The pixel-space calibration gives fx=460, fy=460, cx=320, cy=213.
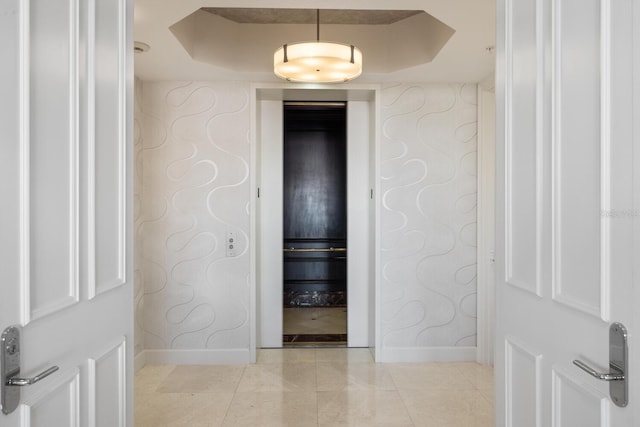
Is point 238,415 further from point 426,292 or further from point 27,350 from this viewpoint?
point 27,350

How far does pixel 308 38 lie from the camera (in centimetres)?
392

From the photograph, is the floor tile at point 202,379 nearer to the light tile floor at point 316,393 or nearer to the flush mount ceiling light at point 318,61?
the light tile floor at point 316,393

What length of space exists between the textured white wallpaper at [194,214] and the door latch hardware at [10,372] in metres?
2.96

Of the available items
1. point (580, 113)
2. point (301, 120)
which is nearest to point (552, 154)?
point (580, 113)

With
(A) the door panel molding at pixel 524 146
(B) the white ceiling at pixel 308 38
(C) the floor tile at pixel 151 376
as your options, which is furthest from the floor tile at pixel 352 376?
(B) the white ceiling at pixel 308 38

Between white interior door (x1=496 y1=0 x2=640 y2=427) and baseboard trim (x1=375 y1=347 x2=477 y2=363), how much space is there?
240 centimetres

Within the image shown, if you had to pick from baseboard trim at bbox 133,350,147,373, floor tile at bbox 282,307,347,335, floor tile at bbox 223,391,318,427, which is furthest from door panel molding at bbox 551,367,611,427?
floor tile at bbox 282,307,347,335

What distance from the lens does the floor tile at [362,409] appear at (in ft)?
9.40

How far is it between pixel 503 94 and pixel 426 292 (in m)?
2.69

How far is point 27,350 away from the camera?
1054 mm

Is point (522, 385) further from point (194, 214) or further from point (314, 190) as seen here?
point (314, 190)

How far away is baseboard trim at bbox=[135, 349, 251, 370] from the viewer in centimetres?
395

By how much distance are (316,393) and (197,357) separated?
1217mm

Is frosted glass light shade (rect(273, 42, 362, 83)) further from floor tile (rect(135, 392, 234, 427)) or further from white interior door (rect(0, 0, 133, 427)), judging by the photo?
floor tile (rect(135, 392, 234, 427))
